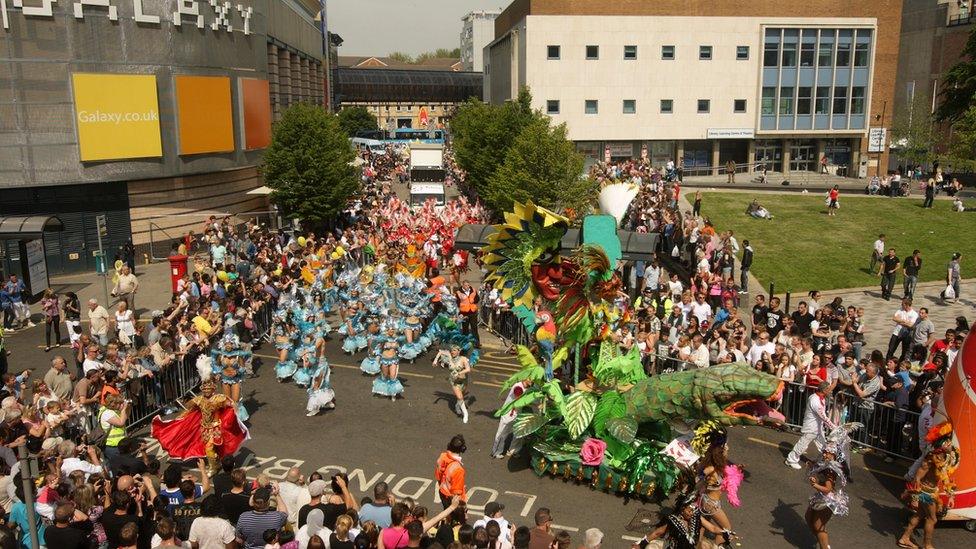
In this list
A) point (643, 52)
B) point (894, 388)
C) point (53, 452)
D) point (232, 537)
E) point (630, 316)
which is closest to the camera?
point (232, 537)

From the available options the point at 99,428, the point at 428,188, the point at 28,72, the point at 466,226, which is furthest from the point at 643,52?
the point at 99,428

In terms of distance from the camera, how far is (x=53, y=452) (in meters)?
10.9

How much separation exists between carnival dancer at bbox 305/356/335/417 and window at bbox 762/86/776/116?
4967 cm

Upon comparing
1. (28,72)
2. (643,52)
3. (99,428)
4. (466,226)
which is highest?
(643,52)

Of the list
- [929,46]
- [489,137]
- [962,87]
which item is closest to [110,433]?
[489,137]

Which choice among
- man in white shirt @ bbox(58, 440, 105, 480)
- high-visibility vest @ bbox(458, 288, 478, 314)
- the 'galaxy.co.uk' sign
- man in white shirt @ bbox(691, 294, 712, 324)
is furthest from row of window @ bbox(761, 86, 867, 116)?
man in white shirt @ bbox(58, 440, 105, 480)

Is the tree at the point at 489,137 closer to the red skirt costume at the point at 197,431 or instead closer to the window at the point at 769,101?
the window at the point at 769,101

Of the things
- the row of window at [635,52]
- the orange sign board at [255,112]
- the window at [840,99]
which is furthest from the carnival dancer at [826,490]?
the window at [840,99]

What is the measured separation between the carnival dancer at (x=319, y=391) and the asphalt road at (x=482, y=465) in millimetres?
209

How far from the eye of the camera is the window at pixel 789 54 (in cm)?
5588

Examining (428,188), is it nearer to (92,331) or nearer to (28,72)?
(28,72)

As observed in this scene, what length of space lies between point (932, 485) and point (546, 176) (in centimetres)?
2466

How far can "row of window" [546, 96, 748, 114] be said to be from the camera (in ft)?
186

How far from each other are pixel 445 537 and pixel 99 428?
22.0ft
